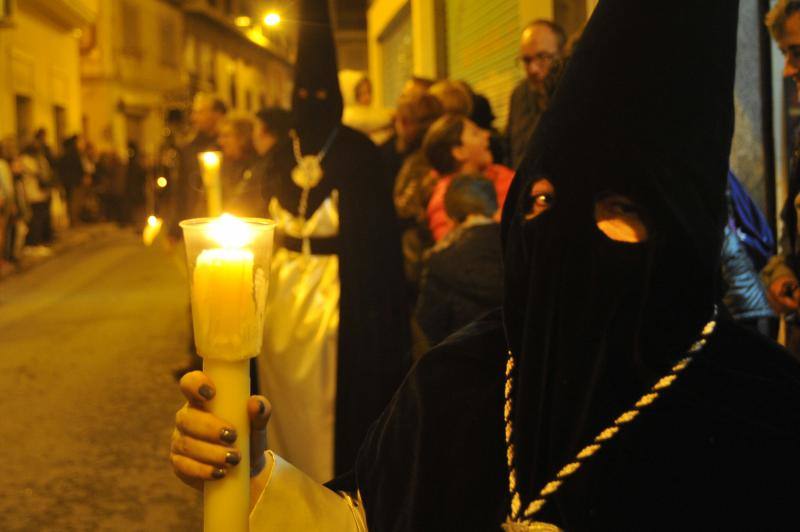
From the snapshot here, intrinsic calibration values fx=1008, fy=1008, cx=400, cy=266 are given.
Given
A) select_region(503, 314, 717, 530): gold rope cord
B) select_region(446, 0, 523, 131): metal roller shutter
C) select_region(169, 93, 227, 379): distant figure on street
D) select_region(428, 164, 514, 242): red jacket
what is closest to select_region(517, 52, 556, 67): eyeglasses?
select_region(428, 164, 514, 242): red jacket

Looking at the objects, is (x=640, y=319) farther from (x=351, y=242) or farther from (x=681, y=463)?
(x=351, y=242)

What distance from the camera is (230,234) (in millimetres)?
1257

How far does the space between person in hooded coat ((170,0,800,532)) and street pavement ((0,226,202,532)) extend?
3184 mm

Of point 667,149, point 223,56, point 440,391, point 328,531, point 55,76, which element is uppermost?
point 223,56

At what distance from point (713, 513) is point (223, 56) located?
172 feet

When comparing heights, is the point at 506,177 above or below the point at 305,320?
above

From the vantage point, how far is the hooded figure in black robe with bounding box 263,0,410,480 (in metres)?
4.26

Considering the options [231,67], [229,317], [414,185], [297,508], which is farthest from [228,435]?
[231,67]

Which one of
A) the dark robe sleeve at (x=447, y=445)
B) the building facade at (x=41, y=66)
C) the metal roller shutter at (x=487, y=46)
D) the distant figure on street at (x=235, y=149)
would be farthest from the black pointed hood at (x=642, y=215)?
the building facade at (x=41, y=66)

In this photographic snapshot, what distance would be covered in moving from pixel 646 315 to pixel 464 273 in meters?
2.40

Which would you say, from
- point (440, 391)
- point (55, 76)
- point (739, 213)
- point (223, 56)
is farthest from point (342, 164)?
point (223, 56)

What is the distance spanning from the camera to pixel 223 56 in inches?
2039

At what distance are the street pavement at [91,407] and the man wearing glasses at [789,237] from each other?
2606mm

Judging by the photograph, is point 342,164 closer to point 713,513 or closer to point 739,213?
point 739,213
